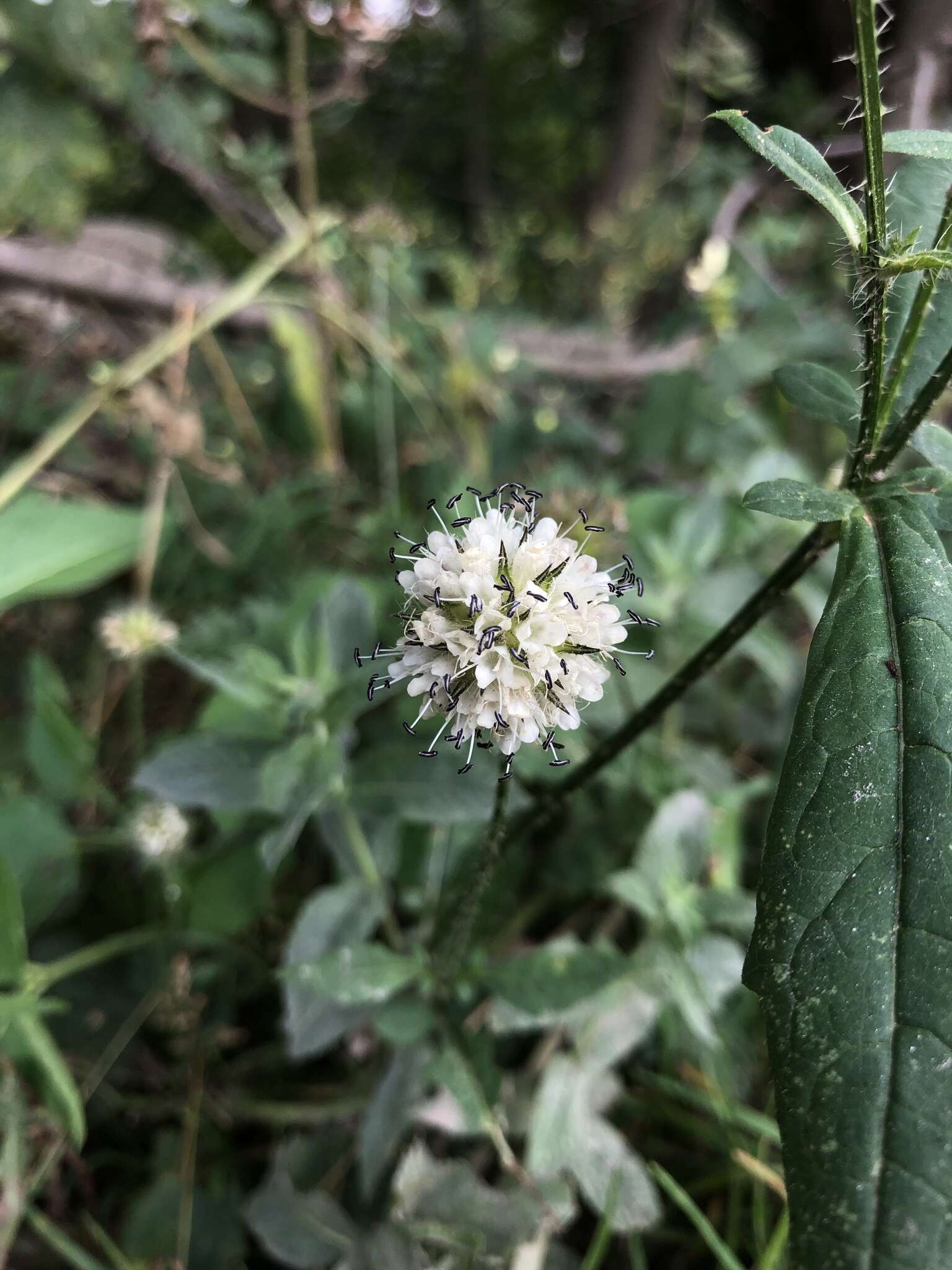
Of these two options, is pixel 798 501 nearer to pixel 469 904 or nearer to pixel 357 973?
pixel 469 904

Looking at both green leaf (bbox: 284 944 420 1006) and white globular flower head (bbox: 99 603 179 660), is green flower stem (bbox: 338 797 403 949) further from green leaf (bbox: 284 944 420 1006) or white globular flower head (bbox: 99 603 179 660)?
white globular flower head (bbox: 99 603 179 660)

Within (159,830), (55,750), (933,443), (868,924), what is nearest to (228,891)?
(159,830)

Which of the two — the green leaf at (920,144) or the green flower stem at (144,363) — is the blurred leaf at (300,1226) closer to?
the green flower stem at (144,363)

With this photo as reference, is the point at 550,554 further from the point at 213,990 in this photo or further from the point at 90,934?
the point at 90,934

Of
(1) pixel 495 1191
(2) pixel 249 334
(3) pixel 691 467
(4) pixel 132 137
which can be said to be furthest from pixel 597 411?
(1) pixel 495 1191

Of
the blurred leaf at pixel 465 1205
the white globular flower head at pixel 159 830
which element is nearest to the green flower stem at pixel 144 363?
the white globular flower head at pixel 159 830

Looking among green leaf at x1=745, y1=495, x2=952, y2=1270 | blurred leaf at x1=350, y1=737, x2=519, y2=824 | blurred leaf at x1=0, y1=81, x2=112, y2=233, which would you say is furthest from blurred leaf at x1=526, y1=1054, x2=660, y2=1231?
blurred leaf at x1=0, y1=81, x2=112, y2=233
